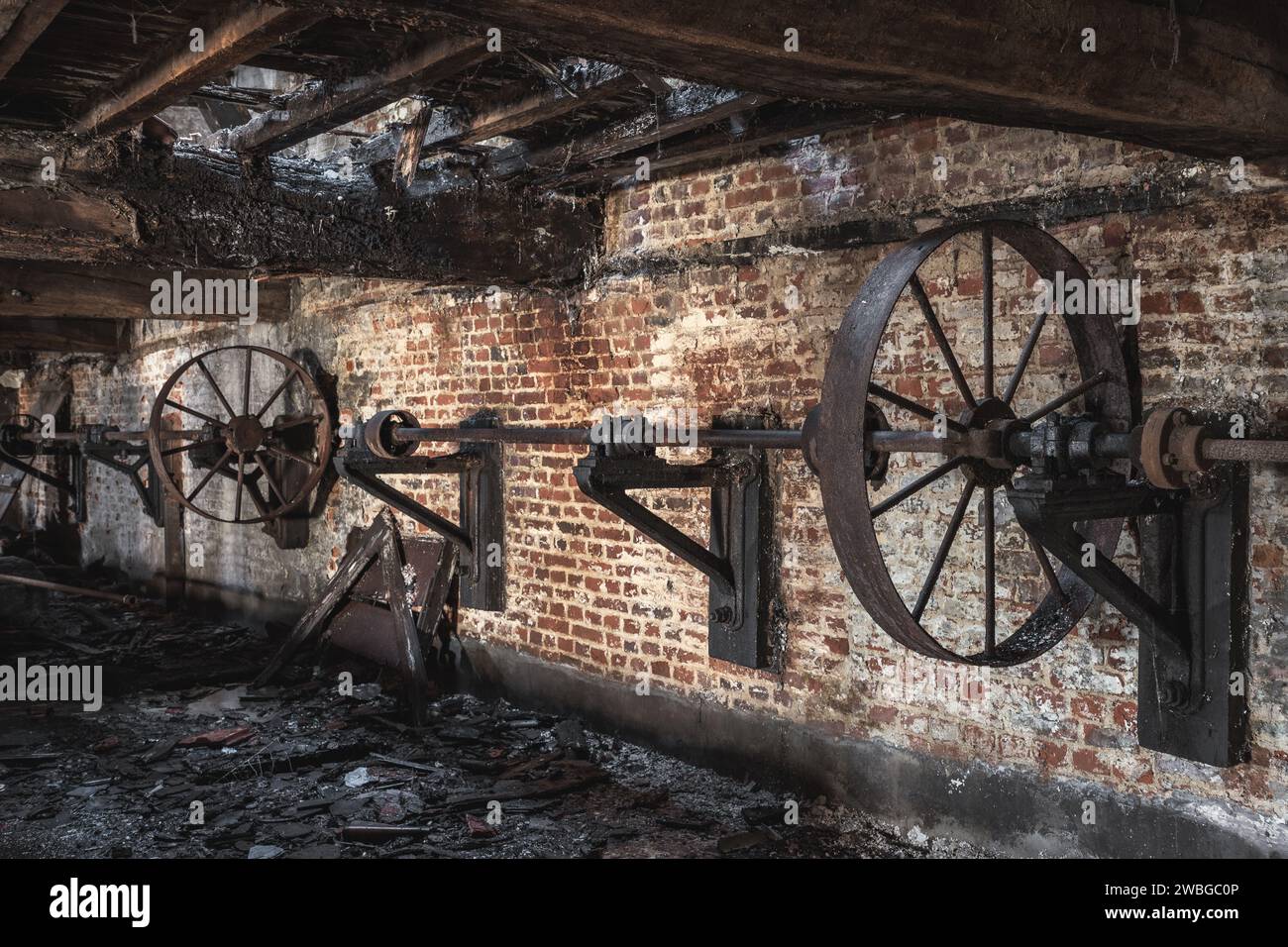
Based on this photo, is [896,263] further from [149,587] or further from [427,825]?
[149,587]

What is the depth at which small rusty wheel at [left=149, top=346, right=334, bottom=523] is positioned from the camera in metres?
7.21

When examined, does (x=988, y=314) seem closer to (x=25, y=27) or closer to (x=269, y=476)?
(x=25, y=27)

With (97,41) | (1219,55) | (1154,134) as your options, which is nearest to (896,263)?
(1154,134)

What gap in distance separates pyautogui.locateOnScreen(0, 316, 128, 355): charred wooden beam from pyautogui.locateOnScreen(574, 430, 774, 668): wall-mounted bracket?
7547mm

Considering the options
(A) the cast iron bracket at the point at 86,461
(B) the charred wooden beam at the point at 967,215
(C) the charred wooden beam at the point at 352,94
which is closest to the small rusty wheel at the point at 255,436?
(A) the cast iron bracket at the point at 86,461

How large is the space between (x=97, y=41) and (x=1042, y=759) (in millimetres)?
3822

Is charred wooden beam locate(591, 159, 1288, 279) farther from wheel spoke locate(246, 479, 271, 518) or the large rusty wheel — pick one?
wheel spoke locate(246, 479, 271, 518)

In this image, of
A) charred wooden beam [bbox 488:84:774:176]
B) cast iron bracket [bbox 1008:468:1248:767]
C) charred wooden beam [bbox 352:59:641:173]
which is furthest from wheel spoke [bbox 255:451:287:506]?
cast iron bracket [bbox 1008:468:1248:767]

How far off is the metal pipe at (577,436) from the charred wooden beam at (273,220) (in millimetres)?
746

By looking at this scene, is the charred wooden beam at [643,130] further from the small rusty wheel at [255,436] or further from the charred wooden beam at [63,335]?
the charred wooden beam at [63,335]

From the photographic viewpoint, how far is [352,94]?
367 cm

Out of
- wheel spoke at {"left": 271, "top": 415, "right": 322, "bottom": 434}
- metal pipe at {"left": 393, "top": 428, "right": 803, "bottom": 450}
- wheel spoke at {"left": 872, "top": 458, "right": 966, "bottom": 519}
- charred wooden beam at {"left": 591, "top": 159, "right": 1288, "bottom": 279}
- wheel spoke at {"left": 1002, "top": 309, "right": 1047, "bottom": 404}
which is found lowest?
wheel spoke at {"left": 872, "top": 458, "right": 966, "bottom": 519}

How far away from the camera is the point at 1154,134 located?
9.55 feet

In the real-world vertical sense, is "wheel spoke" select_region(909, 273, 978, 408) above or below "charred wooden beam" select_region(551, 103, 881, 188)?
below
